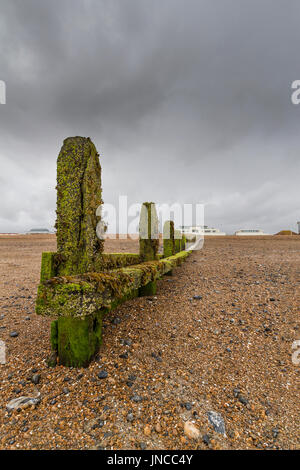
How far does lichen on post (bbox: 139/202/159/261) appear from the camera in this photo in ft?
17.8

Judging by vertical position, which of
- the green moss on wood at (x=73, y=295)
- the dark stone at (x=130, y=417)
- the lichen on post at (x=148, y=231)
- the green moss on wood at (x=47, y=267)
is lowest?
the dark stone at (x=130, y=417)

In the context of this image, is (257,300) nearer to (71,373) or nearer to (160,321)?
(160,321)

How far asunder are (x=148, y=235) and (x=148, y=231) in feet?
0.38

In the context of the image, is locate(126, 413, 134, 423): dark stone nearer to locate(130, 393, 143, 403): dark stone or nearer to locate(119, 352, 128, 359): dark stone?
locate(130, 393, 143, 403): dark stone

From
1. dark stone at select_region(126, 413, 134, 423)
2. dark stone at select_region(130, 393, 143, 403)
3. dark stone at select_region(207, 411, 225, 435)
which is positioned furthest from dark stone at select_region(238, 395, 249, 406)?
dark stone at select_region(126, 413, 134, 423)

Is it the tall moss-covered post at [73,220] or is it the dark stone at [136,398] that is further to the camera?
the tall moss-covered post at [73,220]

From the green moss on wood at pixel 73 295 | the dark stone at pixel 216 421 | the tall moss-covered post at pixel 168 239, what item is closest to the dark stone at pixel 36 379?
the green moss on wood at pixel 73 295

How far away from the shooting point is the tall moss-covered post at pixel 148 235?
17.8ft

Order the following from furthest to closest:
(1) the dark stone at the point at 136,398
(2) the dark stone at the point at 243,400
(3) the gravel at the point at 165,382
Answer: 1. (2) the dark stone at the point at 243,400
2. (1) the dark stone at the point at 136,398
3. (3) the gravel at the point at 165,382

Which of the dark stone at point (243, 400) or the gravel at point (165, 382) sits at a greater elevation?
the gravel at point (165, 382)

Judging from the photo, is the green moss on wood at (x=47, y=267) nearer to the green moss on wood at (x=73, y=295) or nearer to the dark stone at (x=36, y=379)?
the green moss on wood at (x=73, y=295)

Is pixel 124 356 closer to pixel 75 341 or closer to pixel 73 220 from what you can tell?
pixel 75 341
